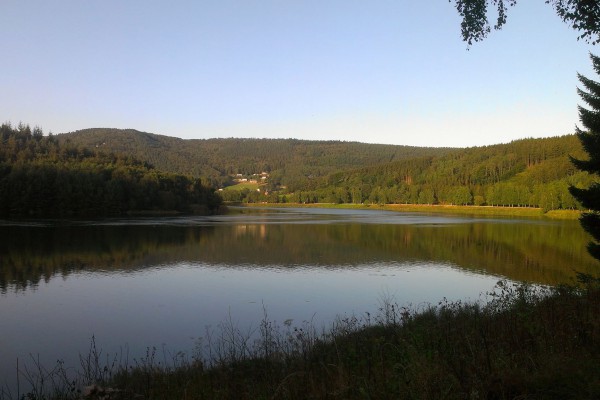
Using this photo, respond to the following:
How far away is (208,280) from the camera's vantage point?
72.6 feet

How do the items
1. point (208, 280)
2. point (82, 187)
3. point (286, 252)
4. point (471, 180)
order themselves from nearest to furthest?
1. point (208, 280)
2. point (286, 252)
3. point (82, 187)
4. point (471, 180)

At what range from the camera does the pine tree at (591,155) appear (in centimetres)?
1364

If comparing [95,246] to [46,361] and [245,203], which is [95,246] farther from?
[245,203]

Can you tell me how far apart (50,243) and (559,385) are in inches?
1491

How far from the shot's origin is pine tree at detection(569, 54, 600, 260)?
44.8 ft

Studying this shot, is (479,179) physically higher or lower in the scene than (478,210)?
higher

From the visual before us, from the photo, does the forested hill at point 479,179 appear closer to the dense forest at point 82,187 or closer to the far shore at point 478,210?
the far shore at point 478,210

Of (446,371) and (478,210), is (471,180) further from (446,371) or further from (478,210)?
(446,371)

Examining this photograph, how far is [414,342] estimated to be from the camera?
781cm

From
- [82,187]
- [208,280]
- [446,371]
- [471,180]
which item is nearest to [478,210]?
[471,180]

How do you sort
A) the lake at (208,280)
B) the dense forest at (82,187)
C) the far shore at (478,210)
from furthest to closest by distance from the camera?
the far shore at (478,210), the dense forest at (82,187), the lake at (208,280)

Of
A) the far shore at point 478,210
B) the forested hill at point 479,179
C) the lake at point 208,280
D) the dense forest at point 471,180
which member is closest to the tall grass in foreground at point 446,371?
the lake at point 208,280

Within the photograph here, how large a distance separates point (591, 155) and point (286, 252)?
2155cm

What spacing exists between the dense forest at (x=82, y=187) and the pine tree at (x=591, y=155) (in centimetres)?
7843
